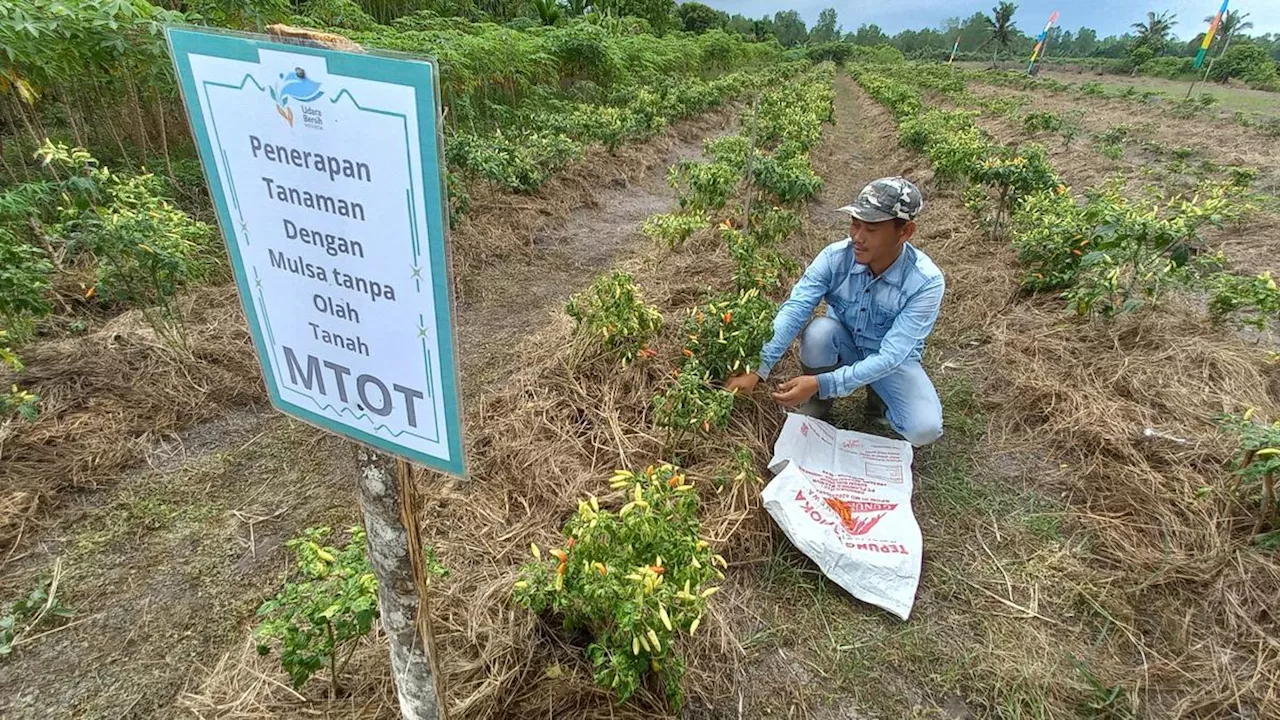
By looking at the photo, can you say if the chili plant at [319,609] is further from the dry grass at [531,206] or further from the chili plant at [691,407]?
the dry grass at [531,206]

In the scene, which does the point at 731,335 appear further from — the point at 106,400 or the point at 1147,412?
the point at 106,400

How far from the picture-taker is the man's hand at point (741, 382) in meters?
2.53

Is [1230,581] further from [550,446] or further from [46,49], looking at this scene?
[46,49]

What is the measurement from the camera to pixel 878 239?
242cm

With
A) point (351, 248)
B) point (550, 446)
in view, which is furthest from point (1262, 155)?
point (351, 248)

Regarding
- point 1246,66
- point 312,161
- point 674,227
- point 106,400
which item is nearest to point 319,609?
point 312,161

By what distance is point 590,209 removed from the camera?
6375mm

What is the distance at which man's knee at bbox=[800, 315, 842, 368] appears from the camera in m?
2.90

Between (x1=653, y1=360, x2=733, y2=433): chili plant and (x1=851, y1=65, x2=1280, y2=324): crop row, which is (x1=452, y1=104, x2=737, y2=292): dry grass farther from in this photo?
(x1=851, y1=65, x2=1280, y2=324): crop row

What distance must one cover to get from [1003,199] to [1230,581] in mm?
3802

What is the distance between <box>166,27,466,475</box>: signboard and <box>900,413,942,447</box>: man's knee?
2317 millimetres

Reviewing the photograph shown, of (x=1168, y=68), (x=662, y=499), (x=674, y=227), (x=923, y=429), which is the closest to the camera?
(x=662, y=499)

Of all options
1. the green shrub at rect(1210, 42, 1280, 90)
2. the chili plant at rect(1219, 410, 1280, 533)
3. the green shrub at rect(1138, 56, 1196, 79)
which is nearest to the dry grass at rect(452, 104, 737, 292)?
the chili plant at rect(1219, 410, 1280, 533)

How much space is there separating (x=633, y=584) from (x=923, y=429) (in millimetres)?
1822
